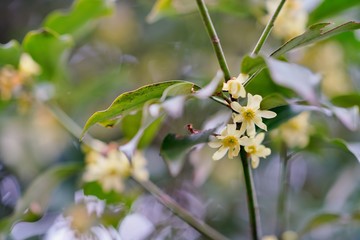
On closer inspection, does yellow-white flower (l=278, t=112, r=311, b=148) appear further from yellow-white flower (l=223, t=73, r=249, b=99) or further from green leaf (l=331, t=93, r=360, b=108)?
yellow-white flower (l=223, t=73, r=249, b=99)

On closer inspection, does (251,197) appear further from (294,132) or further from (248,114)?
(294,132)

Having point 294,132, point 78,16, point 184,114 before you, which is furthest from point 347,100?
point 184,114

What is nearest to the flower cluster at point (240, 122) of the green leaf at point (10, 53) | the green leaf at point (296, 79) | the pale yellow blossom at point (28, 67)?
the green leaf at point (296, 79)

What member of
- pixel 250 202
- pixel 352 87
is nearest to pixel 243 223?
pixel 352 87

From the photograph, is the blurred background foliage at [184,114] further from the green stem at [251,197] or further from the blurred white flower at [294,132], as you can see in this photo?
the green stem at [251,197]

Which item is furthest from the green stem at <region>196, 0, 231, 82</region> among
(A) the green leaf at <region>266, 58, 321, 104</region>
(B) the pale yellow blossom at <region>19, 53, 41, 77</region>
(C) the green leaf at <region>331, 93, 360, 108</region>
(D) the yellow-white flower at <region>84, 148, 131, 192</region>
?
(B) the pale yellow blossom at <region>19, 53, 41, 77</region>

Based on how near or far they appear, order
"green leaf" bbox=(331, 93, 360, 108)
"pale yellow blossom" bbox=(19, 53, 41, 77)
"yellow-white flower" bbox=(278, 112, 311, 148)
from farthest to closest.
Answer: "pale yellow blossom" bbox=(19, 53, 41, 77), "yellow-white flower" bbox=(278, 112, 311, 148), "green leaf" bbox=(331, 93, 360, 108)
